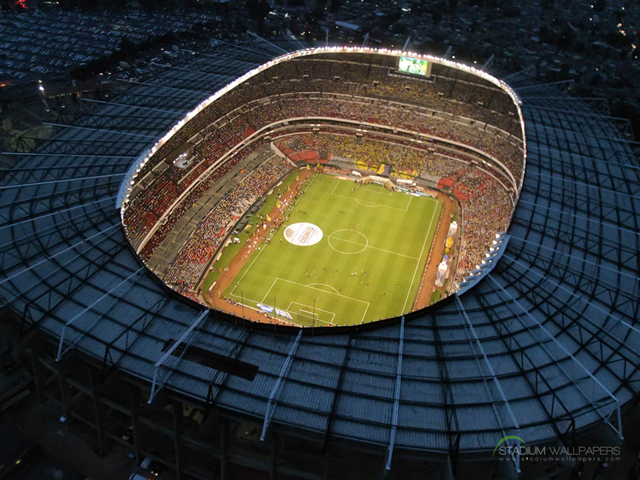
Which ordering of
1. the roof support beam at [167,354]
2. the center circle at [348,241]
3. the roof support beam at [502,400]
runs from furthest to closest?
the center circle at [348,241], the roof support beam at [167,354], the roof support beam at [502,400]

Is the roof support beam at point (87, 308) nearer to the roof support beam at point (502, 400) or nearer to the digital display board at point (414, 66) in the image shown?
the roof support beam at point (502, 400)

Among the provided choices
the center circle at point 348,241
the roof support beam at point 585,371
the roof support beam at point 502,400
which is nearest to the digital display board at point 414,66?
the center circle at point 348,241

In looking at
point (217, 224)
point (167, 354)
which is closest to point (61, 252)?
point (167, 354)

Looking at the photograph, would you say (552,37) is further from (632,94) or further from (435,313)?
(435,313)

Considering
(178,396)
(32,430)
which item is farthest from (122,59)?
(178,396)

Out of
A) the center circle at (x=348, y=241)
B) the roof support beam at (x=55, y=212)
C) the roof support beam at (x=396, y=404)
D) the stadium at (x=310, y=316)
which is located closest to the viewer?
the roof support beam at (x=396, y=404)

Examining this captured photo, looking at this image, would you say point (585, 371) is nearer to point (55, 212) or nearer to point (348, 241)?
point (348, 241)
